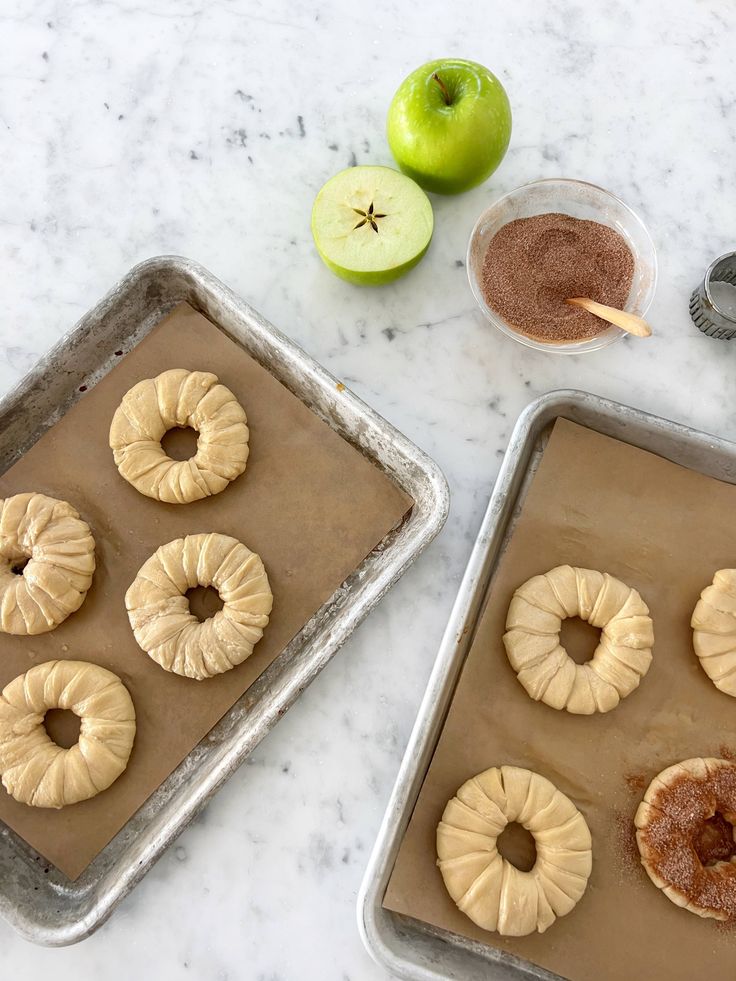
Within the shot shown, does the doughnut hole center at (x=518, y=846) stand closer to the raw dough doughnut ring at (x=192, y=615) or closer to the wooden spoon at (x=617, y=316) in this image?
the raw dough doughnut ring at (x=192, y=615)

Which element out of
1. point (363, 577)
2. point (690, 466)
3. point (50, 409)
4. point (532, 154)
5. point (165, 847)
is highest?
point (532, 154)

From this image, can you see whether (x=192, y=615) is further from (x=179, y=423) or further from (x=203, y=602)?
(x=179, y=423)

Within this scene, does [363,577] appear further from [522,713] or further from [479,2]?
[479,2]

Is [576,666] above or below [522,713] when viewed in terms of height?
above

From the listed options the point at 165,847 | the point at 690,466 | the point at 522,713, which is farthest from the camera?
the point at 690,466

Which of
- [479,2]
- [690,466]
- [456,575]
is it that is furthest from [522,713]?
[479,2]

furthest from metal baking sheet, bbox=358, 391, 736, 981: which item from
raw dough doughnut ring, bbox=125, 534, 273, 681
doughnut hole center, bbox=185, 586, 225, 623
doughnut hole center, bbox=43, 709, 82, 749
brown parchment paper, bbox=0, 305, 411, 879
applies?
doughnut hole center, bbox=43, 709, 82, 749

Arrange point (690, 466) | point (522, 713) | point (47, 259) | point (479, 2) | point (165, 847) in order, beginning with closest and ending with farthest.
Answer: point (165, 847) → point (522, 713) → point (690, 466) → point (47, 259) → point (479, 2)
